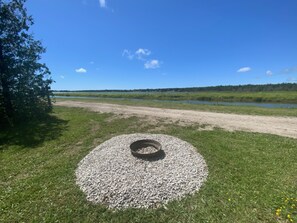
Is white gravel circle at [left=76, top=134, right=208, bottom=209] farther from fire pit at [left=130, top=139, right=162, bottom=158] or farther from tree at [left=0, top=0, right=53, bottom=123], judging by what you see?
tree at [left=0, top=0, right=53, bottom=123]

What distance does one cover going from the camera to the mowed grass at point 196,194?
4230 mm

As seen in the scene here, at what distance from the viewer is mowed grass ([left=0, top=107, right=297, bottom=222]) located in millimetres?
4230

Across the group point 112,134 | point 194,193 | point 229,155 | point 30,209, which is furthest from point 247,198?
point 112,134

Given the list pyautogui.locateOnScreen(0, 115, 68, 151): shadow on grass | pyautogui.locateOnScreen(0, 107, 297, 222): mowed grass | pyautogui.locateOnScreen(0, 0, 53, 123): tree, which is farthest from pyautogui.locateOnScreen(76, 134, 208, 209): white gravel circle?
pyautogui.locateOnScreen(0, 0, 53, 123): tree

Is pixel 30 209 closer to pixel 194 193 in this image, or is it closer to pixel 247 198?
pixel 194 193

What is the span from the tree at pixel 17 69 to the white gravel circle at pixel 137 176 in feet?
39.6

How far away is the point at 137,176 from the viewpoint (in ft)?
18.8

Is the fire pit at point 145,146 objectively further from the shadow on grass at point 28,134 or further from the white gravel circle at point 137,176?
the shadow on grass at point 28,134

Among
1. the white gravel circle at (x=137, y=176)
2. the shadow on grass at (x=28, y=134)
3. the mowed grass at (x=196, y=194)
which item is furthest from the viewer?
the shadow on grass at (x=28, y=134)

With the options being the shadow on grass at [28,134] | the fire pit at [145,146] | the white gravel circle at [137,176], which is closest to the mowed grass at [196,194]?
the shadow on grass at [28,134]

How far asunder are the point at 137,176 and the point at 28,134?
32.9 ft

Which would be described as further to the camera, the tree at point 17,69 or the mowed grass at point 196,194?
the tree at point 17,69

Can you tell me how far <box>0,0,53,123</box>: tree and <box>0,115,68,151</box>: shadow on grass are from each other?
204 centimetres

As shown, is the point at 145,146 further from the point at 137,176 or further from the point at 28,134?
the point at 28,134
